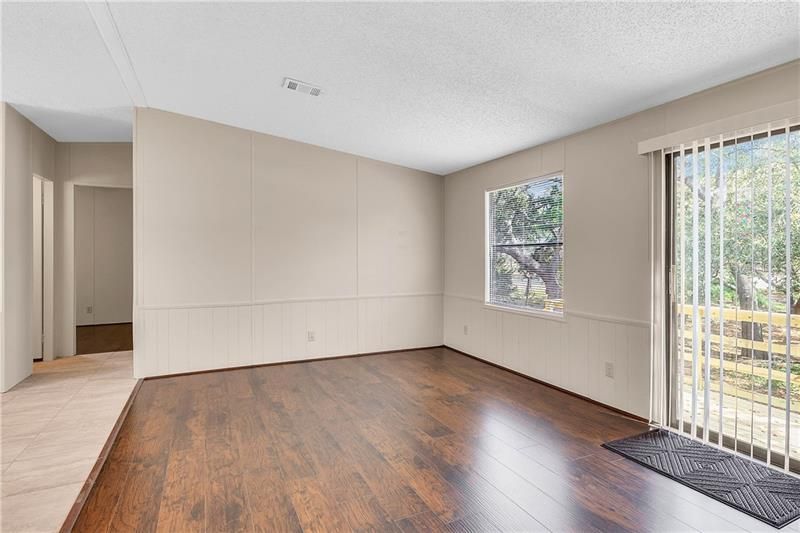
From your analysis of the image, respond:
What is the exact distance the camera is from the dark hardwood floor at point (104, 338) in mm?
5915

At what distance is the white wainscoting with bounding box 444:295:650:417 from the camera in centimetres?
331

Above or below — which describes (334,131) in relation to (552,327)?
above

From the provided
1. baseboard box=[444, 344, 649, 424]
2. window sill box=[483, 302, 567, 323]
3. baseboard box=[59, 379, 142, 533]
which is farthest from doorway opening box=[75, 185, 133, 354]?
window sill box=[483, 302, 567, 323]

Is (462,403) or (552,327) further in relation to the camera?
(552,327)

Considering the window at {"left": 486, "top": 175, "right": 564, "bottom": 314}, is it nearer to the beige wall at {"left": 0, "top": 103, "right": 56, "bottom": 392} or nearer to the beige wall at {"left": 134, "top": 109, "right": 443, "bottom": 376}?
the beige wall at {"left": 134, "top": 109, "right": 443, "bottom": 376}

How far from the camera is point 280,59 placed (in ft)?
10.5

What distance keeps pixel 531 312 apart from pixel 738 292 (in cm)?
195

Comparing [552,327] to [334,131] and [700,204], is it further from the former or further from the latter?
[334,131]

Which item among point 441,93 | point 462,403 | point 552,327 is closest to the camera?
point 441,93

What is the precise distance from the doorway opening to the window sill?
6331 mm

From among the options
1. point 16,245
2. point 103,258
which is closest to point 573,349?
point 16,245

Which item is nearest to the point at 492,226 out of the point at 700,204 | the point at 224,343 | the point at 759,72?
the point at 700,204

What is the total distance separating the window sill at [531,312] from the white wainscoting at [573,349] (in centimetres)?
3

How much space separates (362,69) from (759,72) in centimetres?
253
